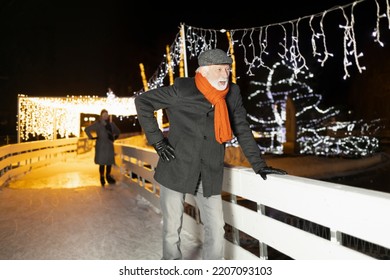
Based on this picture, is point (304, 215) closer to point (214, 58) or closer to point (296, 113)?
point (214, 58)

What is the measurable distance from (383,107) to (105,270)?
3975 centimetres

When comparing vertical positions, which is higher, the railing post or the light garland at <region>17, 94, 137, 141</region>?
the light garland at <region>17, 94, 137, 141</region>

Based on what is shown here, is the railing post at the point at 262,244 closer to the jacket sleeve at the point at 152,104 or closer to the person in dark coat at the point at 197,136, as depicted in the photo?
the person in dark coat at the point at 197,136

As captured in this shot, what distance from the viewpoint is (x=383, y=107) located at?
36.8 meters

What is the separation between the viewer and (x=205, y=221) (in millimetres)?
2932

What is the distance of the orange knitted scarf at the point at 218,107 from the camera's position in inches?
106

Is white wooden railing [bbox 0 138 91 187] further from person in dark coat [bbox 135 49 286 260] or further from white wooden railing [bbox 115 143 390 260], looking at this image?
white wooden railing [bbox 115 143 390 260]

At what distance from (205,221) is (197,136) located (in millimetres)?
711

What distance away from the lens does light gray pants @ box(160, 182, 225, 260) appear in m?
2.86

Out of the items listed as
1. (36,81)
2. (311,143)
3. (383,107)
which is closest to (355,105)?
(383,107)

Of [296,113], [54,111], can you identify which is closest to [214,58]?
[54,111]

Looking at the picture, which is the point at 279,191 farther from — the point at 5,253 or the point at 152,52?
the point at 152,52

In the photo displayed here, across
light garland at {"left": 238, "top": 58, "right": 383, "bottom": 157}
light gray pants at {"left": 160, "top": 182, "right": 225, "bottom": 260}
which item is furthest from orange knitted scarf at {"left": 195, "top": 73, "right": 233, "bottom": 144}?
light garland at {"left": 238, "top": 58, "right": 383, "bottom": 157}

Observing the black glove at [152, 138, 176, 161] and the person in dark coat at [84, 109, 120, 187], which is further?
the person in dark coat at [84, 109, 120, 187]
